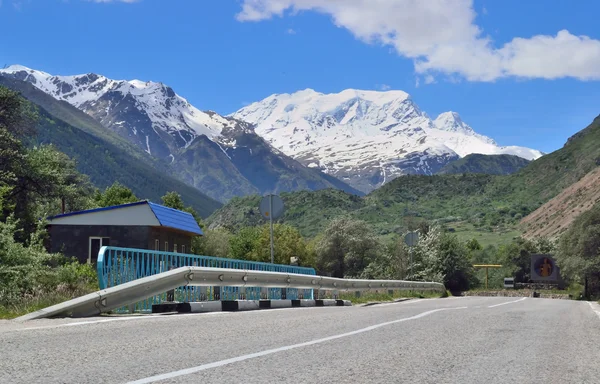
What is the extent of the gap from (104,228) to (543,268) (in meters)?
62.7

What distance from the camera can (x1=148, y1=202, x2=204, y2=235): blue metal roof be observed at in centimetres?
4078

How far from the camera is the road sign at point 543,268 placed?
86.5 meters

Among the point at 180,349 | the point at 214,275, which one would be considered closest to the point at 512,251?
the point at 214,275

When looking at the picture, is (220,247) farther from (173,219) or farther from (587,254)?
(173,219)

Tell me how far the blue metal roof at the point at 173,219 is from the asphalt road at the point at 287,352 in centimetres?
2971

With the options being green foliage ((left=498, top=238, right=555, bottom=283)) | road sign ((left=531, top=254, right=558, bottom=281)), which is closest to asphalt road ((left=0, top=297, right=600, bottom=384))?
road sign ((left=531, top=254, right=558, bottom=281))

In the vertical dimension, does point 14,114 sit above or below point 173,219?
above

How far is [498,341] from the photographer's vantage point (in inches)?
368

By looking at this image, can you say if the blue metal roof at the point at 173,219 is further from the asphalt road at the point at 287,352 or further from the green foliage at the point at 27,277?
the asphalt road at the point at 287,352

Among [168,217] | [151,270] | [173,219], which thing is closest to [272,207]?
[151,270]

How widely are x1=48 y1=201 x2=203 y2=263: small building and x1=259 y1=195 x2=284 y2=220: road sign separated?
18526 millimetres

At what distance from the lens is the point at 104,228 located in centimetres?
4097

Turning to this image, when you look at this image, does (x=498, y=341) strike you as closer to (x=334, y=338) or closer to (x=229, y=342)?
(x=334, y=338)

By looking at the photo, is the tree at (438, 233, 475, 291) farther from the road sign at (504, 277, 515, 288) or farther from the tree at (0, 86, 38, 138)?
the tree at (0, 86, 38, 138)
